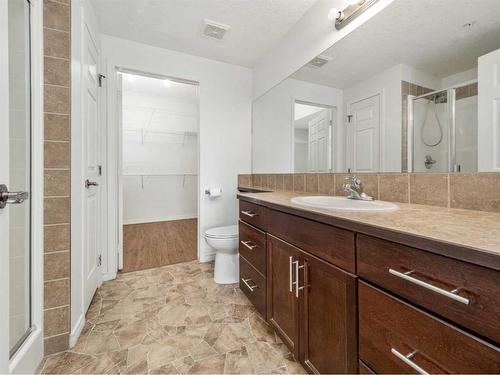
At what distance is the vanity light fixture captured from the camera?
4.38ft

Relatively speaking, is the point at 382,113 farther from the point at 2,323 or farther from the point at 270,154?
the point at 2,323

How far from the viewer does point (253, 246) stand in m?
1.51

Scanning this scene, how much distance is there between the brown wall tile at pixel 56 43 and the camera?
1.16 metres

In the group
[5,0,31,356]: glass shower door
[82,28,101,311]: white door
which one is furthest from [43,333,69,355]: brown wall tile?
[82,28,101,311]: white door

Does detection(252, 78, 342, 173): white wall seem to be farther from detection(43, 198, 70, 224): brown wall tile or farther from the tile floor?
detection(43, 198, 70, 224): brown wall tile

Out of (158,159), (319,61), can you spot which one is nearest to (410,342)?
(319,61)

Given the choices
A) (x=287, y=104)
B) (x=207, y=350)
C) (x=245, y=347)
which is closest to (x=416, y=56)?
(x=287, y=104)

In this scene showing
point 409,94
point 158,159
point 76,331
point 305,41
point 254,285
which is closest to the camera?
point 409,94

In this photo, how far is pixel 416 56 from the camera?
1.13 m

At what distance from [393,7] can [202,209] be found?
2173 millimetres

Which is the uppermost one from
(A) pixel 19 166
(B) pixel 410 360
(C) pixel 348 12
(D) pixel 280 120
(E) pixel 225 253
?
(C) pixel 348 12

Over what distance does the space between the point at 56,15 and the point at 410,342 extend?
201 cm

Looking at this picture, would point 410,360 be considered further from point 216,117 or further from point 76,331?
point 216,117

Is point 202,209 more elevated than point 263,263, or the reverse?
point 202,209
